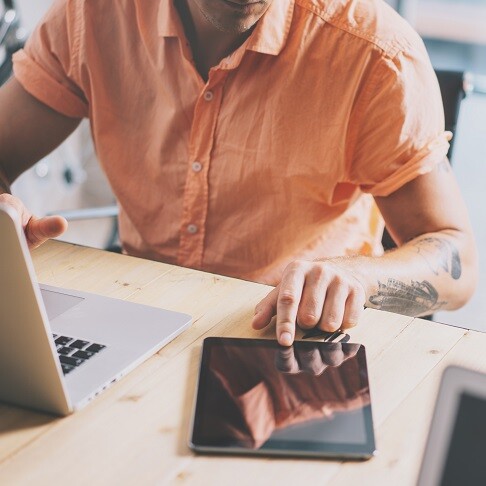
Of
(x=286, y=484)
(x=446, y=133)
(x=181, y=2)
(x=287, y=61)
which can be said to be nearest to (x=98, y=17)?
(x=181, y=2)

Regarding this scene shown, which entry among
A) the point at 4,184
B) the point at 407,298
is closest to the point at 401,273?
the point at 407,298

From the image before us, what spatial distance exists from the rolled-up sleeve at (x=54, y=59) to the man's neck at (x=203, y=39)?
19cm

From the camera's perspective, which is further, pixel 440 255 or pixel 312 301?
pixel 440 255

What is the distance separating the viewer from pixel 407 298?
1002 mm

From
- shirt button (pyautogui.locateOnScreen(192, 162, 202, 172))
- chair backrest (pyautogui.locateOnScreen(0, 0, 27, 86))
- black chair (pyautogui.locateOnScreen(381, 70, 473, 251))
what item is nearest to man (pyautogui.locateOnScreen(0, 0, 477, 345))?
shirt button (pyautogui.locateOnScreen(192, 162, 202, 172))

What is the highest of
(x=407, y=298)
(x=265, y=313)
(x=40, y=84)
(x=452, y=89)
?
(x=40, y=84)

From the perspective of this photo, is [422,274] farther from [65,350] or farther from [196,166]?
[65,350]

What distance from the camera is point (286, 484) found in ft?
1.97

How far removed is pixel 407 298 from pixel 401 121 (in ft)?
0.90

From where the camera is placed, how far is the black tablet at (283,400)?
2.08 ft

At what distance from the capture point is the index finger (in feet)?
2.61

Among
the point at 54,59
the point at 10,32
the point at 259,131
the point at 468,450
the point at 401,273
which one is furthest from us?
the point at 10,32

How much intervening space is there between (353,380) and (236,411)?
13cm

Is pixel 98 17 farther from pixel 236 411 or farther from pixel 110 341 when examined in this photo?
pixel 236 411
